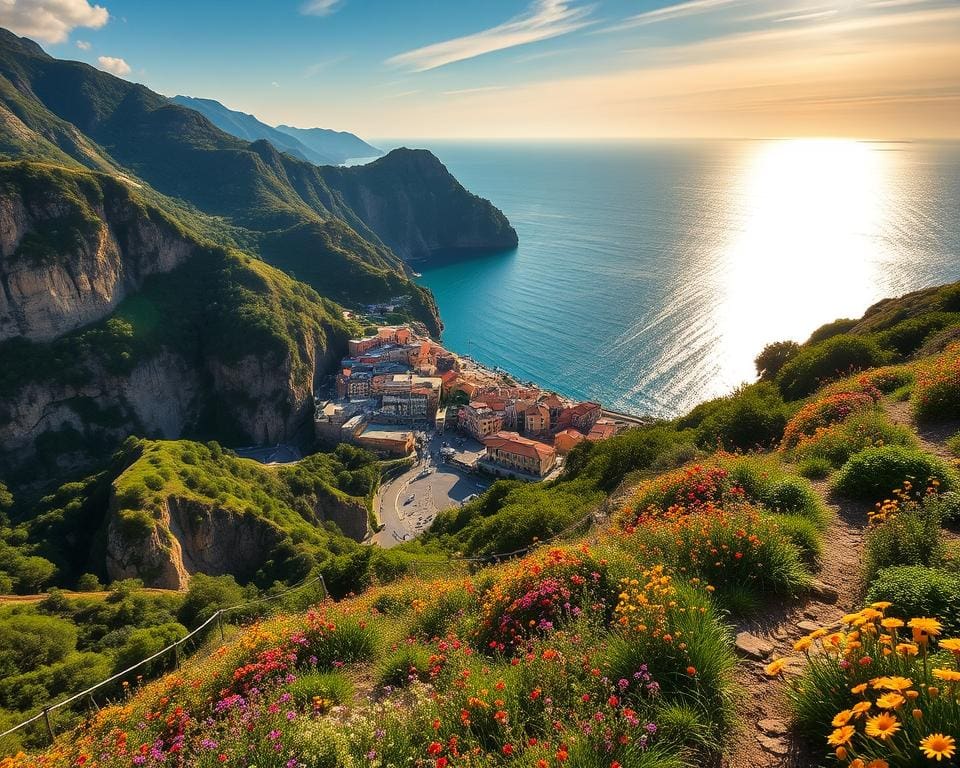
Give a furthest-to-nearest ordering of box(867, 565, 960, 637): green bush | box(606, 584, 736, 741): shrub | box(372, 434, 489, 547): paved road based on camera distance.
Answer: box(372, 434, 489, 547): paved road → box(867, 565, 960, 637): green bush → box(606, 584, 736, 741): shrub

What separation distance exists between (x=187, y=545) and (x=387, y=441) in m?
31.0

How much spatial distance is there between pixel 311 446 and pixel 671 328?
186 feet

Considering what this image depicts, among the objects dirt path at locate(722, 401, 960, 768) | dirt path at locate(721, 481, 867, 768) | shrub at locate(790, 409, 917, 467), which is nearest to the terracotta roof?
shrub at locate(790, 409, 917, 467)

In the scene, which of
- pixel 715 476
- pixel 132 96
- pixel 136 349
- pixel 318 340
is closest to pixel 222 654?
pixel 715 476

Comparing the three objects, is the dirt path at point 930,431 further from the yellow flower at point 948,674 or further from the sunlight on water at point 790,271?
the sunlight on water at point 790,271

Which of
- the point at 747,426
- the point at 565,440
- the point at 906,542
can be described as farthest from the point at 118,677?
the point at 565,440

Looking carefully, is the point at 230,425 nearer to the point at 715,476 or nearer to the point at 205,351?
the point at 205,351

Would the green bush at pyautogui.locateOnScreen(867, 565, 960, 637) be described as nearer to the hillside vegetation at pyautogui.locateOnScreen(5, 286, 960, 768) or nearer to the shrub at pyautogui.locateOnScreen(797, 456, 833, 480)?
the hillside vegetation at pyautogui.locateOnScreen(5, 286, 960, 768)

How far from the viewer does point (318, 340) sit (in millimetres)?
81688

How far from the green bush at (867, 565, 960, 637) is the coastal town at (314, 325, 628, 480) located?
50007 millimetres

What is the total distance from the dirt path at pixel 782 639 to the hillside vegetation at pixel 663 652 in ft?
0.07

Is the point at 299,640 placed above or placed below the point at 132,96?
below

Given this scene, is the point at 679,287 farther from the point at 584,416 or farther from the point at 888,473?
the point at 888,473

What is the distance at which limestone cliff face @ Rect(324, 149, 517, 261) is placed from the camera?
568ft
